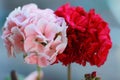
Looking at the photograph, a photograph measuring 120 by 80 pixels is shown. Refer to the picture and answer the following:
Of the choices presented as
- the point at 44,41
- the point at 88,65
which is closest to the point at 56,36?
the point at 44,41

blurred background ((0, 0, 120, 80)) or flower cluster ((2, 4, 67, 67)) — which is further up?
blurred background ((0, 0, 120, 80))

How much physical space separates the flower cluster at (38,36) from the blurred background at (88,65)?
823 millimetres

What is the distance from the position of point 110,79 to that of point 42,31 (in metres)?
1.06

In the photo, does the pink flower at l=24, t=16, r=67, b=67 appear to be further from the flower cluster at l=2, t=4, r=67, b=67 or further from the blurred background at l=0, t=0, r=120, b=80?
the blurred background at l=0, t=0, r=120, b=80

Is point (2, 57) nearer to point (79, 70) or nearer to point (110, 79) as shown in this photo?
point (79, 70)

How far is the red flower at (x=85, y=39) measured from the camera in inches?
27.3

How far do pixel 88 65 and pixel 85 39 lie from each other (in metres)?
0.80

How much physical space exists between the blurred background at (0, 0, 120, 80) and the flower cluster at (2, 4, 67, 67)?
2.70 ft

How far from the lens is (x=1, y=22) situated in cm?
154

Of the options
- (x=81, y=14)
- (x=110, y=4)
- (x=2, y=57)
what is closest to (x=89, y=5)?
(x=110, y=4)

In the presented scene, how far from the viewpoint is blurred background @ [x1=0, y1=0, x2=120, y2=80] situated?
60.7 inches

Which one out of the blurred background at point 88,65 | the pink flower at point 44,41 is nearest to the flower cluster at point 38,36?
the pink flower at point 44,41

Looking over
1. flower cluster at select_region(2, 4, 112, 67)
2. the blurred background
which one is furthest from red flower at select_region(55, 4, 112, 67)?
the blurred background

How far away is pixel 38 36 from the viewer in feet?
2.13
